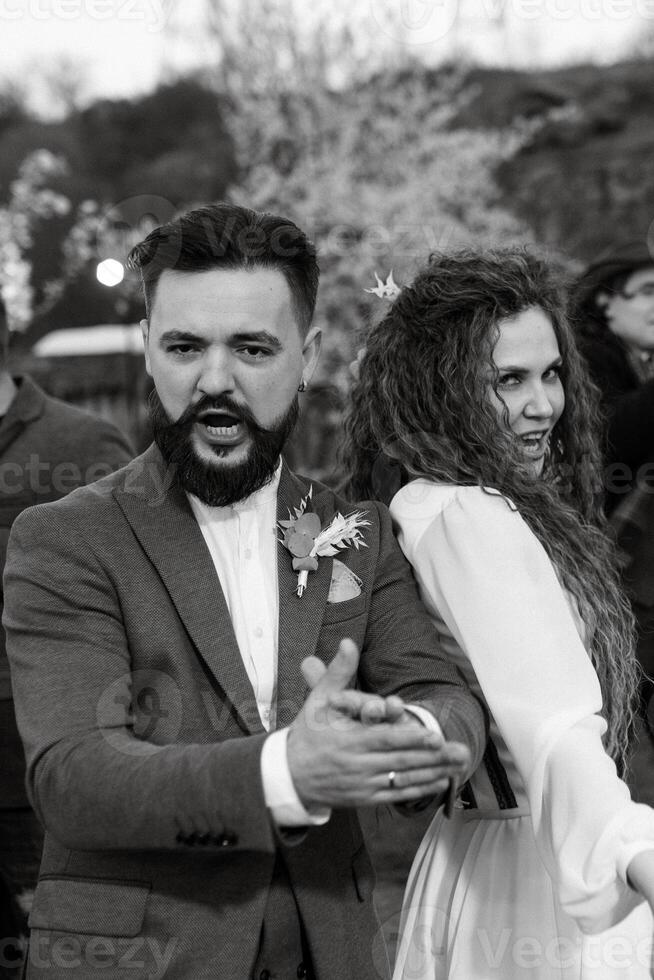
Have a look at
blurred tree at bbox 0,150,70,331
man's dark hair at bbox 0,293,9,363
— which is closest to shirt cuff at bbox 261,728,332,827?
man's dark hair at bbox 0,293,9,363

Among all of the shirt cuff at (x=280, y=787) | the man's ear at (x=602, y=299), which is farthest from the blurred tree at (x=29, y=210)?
the shirt cuff at (x=280, y=787)

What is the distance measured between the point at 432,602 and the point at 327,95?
18.0 metres

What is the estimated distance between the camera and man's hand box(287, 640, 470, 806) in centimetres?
154

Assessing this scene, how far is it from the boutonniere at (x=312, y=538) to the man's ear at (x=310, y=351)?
0.93ft

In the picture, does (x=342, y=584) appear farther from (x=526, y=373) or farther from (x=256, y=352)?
(x=526, y=373)

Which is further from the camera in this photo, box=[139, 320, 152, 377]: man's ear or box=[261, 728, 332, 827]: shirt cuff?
box=[139, 320, 152, 377]: man's ear

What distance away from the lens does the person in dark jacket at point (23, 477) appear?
321 cm

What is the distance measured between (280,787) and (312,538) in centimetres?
53

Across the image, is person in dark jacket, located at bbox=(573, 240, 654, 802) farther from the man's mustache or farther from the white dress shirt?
the man's mustache

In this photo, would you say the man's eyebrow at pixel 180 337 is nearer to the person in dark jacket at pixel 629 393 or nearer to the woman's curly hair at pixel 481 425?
the woman's curly hair at pixel 481 425

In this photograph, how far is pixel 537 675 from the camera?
1867 mm

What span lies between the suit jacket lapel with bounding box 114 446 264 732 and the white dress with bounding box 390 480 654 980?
1.30ft

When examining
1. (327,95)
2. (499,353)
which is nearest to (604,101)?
(327,95)

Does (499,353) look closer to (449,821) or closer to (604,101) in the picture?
(449,821)
